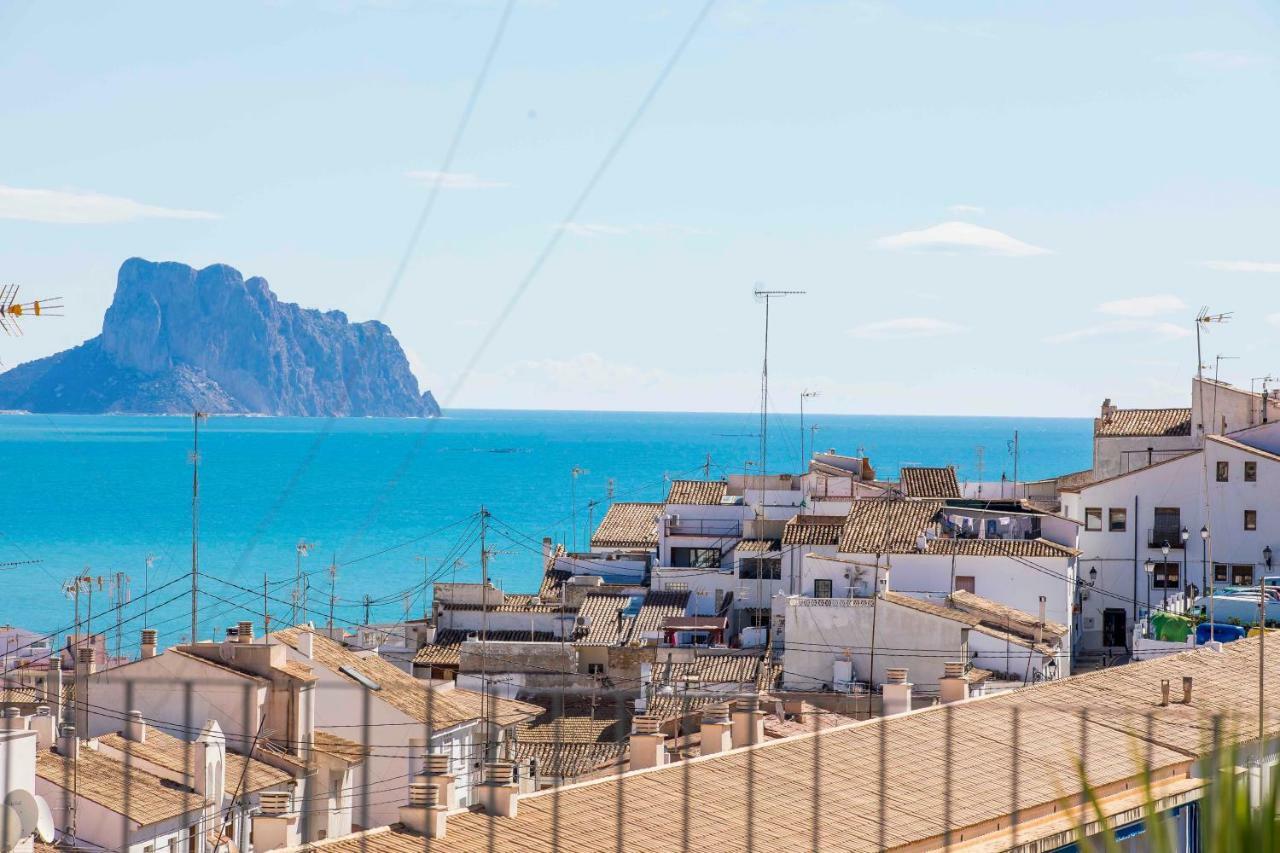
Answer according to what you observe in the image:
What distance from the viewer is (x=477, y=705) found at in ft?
61.3

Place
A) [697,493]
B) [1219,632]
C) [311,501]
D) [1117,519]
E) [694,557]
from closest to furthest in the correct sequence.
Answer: [1219,632] < [1117,519] < [694,557] < [697,493] < [311,501]

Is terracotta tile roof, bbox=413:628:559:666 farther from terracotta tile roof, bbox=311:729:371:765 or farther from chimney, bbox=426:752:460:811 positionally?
chimney, bbox=426:752:460:811

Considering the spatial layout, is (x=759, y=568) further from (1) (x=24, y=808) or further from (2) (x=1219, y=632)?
(1) (x=24, y=808)

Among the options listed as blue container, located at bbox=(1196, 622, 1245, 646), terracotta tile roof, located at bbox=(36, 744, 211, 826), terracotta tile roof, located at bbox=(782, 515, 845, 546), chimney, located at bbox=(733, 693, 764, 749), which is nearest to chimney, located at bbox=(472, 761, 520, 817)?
terracotta tile roof, located at bbox=(36, 744, 211, 826)

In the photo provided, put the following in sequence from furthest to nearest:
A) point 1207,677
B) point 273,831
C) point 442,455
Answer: point 442,455
point 1207,677
point 273,831

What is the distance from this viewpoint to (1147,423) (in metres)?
32.2

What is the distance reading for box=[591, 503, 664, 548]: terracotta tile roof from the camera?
117 feet

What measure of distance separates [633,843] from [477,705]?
10.5 meters

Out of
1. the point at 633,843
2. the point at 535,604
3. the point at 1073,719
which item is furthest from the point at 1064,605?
the point at 633,843

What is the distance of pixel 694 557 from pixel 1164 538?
25.4 feet

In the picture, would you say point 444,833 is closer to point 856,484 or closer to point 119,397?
point 856,484

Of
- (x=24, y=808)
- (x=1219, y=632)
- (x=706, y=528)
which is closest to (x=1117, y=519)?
(x=706, y=528)

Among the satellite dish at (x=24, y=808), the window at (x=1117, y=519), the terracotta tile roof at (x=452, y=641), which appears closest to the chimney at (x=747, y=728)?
the satellite dish at (x=24, y=808)

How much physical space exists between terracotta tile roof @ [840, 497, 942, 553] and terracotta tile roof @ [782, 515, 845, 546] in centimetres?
41
